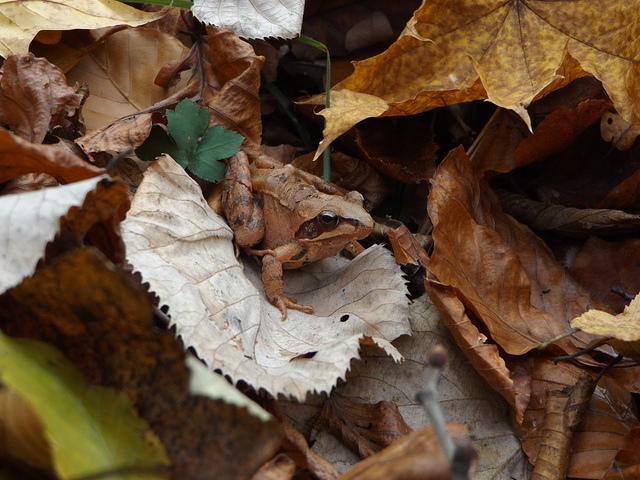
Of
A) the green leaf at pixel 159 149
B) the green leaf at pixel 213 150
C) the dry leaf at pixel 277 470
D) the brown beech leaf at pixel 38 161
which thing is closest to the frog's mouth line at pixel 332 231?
the green leaf at pixel 213 150

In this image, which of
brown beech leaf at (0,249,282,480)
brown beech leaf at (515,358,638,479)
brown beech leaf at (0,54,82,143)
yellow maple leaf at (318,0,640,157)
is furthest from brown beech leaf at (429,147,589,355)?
brown beech leaf at (0,54,82,143)

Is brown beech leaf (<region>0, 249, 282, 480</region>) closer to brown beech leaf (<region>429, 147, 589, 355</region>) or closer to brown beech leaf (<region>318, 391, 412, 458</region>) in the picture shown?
brown beech leaf (<region>318, 391, 412, 458</region>)

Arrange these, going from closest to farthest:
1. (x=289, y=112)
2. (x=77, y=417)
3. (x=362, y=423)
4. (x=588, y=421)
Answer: (x=77, y=417), (x=362, y=423), (x=588, y=421), (x=289, y=112)

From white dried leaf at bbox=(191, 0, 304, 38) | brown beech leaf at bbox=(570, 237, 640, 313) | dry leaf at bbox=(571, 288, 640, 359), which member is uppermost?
white dried leaf at bbox=(191, 0, 304, 38)

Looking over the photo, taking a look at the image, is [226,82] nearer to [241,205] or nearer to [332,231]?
[241,205]

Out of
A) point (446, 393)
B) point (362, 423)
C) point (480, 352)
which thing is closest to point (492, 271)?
point (480, 352)

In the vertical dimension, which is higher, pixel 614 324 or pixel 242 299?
pixel 614 324

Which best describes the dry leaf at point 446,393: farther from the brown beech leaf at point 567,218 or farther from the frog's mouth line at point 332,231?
the brown beech leaf at point 567,218
